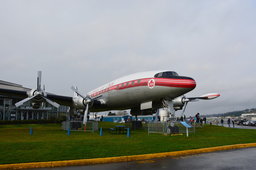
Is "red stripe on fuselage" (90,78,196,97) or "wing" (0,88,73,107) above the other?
"red stripe on fuselage" (90,78,196,97)

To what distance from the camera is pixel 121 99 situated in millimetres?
18125

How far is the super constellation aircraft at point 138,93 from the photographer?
14.5 meters

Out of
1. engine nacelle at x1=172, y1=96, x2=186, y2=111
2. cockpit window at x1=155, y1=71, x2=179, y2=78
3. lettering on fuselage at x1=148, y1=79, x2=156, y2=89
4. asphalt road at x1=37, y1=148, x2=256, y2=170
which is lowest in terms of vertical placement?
asphalt road at x1=37, y1=148, x2=256, y2=170

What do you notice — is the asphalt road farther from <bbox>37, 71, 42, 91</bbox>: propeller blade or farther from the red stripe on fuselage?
<bbox>37, 71, 42, 91</bbox>: propeller blade

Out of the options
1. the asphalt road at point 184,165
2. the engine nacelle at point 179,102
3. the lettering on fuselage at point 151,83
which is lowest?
the asphalt road at point 184,165

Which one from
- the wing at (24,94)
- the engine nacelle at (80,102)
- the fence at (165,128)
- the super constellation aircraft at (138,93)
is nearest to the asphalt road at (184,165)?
the super constellation aircraft at (138,93)

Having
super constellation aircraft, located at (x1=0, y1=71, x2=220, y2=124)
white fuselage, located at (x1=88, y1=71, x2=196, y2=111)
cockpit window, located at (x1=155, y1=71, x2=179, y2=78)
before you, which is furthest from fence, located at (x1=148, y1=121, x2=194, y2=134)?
cockpit window, located at (x1=155, y1=71, x2=179, y2=78)

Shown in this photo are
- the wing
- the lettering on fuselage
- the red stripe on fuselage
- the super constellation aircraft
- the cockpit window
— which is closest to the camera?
the red stripe on fuselage

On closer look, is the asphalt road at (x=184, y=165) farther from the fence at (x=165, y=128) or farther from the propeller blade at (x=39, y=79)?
the propeller blade at (x=39, y=79)

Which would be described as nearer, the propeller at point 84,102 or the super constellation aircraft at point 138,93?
the super constellation aircraft at point 138,93

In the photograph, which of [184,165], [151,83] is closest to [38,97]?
[151,83]

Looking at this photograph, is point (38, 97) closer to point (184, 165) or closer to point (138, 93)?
point (138, 93)

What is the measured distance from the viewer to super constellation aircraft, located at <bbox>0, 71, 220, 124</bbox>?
47.5 ft

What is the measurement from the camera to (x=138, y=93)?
53.4 feet
